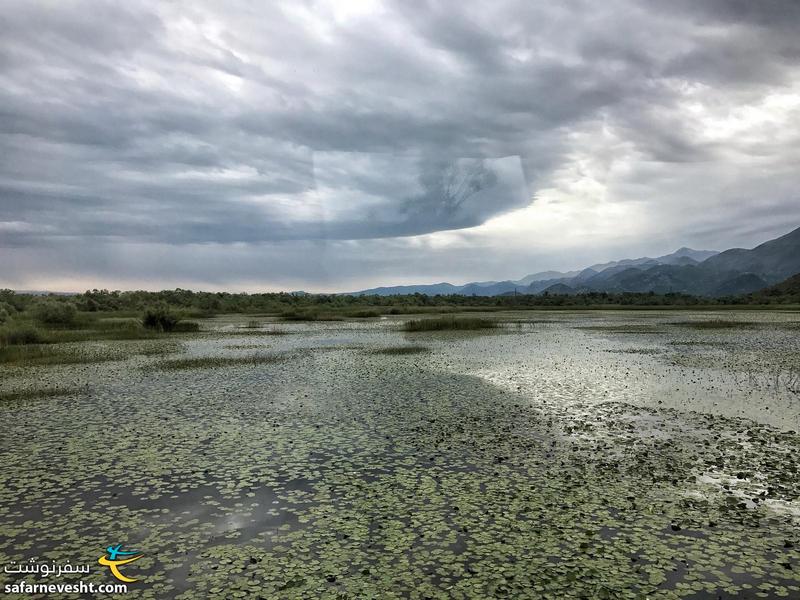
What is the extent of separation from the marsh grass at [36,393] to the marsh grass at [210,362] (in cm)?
526

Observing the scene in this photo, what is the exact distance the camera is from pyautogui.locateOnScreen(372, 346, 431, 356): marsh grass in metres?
30.4

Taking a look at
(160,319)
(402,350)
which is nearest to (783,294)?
(402,350)

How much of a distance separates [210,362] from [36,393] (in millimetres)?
8702

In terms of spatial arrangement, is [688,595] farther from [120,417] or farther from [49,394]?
[49,394]

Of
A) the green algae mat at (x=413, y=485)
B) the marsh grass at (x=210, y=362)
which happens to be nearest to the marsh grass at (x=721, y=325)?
the green algae mat at (x=413, y=485)

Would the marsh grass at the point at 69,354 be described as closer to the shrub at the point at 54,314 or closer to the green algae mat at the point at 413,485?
the green algae mat at the point at 413,485

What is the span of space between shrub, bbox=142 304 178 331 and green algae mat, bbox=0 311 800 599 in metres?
28.3

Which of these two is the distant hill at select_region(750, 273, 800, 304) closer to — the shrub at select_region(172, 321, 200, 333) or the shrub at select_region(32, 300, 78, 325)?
the shrub at select_region(172, 321, 200, 333)

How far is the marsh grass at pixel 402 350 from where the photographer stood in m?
30.4

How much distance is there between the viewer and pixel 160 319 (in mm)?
48188

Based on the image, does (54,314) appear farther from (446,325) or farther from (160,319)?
(446,325)

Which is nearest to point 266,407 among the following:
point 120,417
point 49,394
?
point 120,417

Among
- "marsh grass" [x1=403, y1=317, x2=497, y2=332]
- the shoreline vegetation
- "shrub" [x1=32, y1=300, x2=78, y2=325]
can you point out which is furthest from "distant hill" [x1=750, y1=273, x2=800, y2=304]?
"shrub" [x1=32, y1=300, x2=78, y2=325]

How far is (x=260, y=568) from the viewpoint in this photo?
6.62 m
